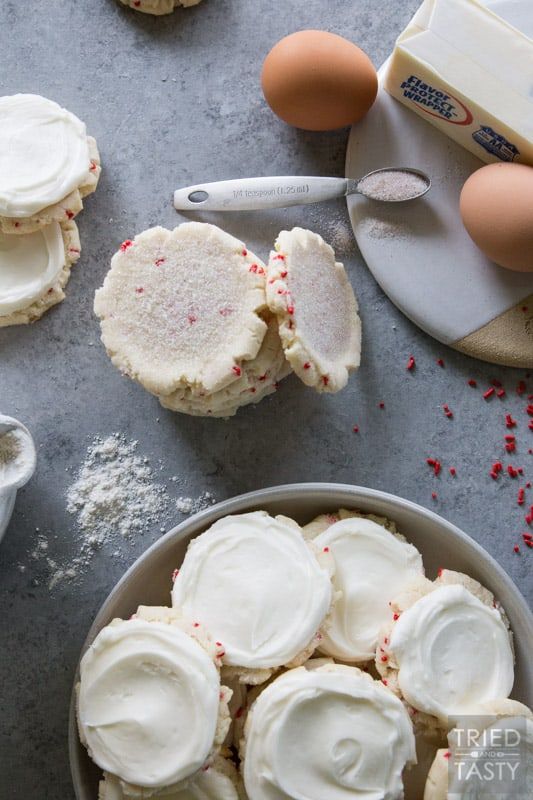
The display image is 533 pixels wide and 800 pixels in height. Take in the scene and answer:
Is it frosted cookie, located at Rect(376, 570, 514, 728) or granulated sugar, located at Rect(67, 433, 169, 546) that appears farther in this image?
granulated sugar, located at Rect(67, 433, 169, 546)

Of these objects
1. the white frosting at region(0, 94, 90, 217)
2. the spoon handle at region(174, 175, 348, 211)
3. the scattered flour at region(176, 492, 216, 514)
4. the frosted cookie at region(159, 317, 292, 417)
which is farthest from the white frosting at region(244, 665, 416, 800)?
the white frosting at region(0, 94, 90, 217)

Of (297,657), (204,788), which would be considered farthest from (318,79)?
(204,788)

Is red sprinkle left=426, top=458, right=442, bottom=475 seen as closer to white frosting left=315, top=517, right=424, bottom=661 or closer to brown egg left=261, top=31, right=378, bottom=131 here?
Answer: white frosting left=315, top=517, right=424, bottom=661

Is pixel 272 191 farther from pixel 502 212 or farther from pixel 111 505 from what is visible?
pixel 111 505

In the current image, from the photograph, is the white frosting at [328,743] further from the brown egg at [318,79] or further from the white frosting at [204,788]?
the brown egg at [318,79]

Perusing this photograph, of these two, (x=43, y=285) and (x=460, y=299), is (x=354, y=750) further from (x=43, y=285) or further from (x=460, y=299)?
(x=43, y=285)

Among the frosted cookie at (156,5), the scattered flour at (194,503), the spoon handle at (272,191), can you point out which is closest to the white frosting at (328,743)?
the scattered flour at (194,503)
